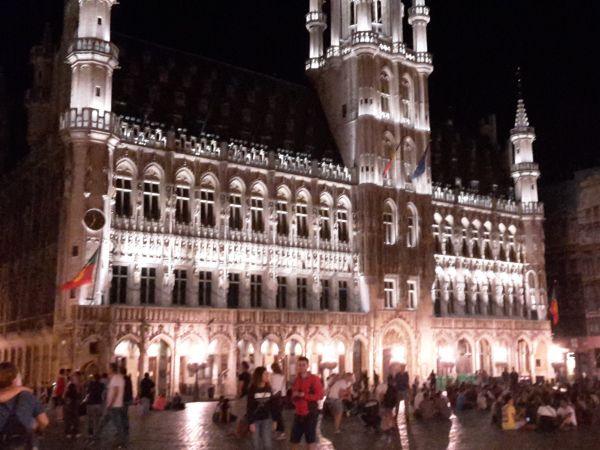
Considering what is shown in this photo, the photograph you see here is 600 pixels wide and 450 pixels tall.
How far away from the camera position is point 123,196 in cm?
4072

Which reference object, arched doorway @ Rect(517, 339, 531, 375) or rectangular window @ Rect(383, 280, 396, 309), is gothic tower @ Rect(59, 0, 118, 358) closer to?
rectangular window @ Rect(383, 280, 396, 309)

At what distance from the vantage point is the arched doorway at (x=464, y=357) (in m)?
54.8

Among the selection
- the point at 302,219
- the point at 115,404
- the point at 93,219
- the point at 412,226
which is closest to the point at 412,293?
the point at 412,226

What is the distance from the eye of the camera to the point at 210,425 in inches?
925

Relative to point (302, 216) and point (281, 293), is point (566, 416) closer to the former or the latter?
point (281, 293)

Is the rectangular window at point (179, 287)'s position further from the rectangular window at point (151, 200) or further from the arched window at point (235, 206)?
the arched window at point (235, 206)

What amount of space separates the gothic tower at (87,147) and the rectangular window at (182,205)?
480 centimetres

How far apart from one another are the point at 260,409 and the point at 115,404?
14.4 ft

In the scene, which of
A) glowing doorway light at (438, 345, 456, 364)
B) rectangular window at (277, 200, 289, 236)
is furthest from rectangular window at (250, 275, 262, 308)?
glowing doorway light at (438, 345, 456, 364)

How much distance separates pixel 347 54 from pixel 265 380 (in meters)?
41.4

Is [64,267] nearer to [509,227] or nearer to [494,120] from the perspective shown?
[509,227]

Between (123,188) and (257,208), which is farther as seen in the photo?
(257,208)

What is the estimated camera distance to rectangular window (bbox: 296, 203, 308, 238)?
48.1m

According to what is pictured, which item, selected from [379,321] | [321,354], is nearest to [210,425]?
[321,354]
